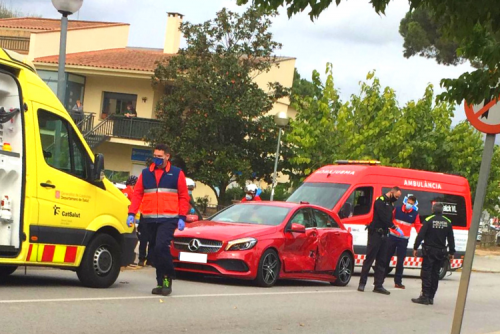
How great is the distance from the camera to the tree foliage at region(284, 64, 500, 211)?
115ft

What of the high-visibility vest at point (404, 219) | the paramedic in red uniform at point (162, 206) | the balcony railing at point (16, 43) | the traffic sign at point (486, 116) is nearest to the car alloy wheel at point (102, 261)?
the paramedic in red uniform at point (162, 206)

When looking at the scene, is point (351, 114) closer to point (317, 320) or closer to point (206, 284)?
point (206, 284)

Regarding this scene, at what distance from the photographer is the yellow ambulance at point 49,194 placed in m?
10.8

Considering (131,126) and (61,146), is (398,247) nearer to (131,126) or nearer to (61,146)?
(61,146)

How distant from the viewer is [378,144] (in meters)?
35.7

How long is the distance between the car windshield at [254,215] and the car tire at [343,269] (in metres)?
1.67

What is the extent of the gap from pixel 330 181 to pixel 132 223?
9.45 m

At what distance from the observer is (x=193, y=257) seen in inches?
571

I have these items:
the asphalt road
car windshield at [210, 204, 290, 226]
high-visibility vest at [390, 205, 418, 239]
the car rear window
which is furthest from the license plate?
the car rear window

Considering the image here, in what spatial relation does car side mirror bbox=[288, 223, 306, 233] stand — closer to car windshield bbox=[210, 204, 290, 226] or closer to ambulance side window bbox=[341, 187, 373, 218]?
car windshield bbox=[210, 204, 290, 226]

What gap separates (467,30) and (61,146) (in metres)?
6.50

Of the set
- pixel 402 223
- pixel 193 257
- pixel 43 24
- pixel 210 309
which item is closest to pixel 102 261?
pixel 210 309

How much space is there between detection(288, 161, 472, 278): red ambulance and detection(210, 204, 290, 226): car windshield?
435cm

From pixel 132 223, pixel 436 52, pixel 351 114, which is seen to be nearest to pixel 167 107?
pixel 351 114
